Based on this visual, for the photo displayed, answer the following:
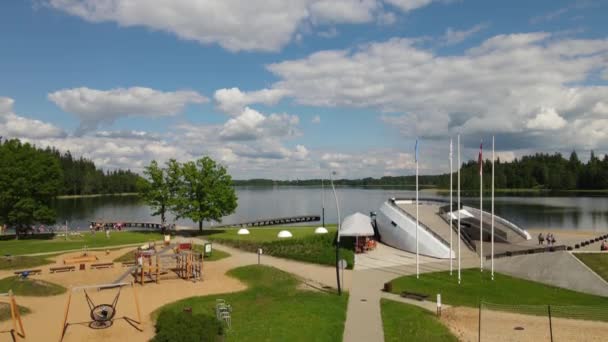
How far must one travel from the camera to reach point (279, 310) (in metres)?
21.6

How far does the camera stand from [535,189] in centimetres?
18125

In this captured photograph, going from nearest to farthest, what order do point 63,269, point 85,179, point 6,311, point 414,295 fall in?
1. point 6,311
2. point 414,295
3. point 63,269
4. point 85,179

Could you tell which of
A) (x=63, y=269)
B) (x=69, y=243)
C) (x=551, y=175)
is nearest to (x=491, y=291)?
(x=63, y=269)

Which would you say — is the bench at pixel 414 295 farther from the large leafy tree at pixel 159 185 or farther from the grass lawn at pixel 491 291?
the large leafy tree at pixel 159 185

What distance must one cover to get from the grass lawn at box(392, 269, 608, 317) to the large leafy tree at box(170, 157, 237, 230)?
97.1 ft

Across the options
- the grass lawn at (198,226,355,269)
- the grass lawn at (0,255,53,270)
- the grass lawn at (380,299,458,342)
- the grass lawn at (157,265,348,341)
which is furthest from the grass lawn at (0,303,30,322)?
the grass lawn at (198,226,355,269)

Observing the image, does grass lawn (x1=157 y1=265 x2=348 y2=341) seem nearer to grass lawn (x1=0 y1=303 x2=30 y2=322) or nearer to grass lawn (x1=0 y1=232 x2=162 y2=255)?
grass lawn (x1=0 y1=303 x2=30 y2=322)

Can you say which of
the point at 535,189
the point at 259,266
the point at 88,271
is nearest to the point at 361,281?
the point at 259,266

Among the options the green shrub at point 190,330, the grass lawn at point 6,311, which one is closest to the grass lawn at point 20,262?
the grass lawn at point 6,311

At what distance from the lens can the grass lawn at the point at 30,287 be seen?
26.2m

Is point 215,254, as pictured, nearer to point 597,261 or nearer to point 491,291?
point 491,291

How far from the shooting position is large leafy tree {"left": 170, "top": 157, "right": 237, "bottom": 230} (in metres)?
53.0

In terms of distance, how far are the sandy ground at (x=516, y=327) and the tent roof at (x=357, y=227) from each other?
59.6 ft

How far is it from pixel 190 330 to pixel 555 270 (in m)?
24.9
